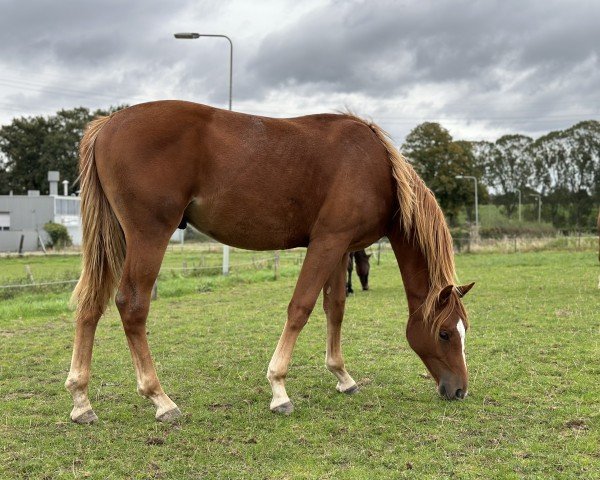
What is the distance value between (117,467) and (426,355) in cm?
267

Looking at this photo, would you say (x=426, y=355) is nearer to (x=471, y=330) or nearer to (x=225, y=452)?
(x=225, y=452)

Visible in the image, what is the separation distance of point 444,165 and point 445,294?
51796mm

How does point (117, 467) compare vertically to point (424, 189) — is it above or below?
below

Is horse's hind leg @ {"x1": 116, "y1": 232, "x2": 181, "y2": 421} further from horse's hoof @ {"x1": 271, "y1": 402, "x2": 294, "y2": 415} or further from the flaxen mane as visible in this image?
the flaxen mane

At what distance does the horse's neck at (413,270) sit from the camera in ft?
16.1

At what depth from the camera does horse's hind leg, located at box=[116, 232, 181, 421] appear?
4.23 metres

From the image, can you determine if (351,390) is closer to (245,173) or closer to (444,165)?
(245,173)

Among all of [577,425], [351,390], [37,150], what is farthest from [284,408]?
[37,150]

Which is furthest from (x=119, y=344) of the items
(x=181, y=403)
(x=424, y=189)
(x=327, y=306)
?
(x=424, y=189)

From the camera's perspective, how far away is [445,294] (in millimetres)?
4637

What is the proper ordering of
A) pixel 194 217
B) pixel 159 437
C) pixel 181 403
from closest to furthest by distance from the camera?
pixel 159 437
pixel 194 217
pixel 181 403

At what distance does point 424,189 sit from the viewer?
4891 millimetres

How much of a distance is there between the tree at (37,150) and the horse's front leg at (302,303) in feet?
205

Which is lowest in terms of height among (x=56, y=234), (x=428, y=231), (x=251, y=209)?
(x=56, y=234)
